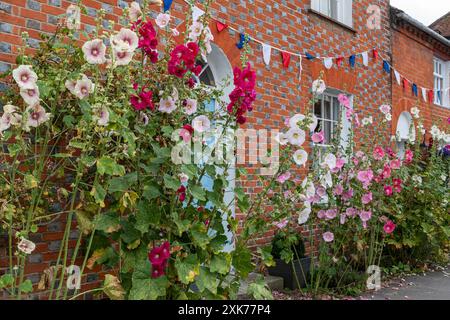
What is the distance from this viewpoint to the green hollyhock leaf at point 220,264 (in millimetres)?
3061

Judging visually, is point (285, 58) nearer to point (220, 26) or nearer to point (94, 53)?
point (220, 26)

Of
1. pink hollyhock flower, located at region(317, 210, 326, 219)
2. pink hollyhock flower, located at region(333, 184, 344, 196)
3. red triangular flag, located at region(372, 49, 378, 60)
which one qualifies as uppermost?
red triangular flag, located at region(372, 49, 378, 60)

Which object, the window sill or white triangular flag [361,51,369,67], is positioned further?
white triangular flag [361,51,369,67]

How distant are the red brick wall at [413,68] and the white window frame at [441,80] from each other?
0.20 metres

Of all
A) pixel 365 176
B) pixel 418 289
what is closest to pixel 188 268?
pixel 365 176

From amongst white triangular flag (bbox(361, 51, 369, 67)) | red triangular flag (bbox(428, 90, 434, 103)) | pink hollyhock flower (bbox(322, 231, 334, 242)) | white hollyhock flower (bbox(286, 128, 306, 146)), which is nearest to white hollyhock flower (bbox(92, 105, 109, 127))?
white hollyhock flower (bbox(286, 128, 306, 146))

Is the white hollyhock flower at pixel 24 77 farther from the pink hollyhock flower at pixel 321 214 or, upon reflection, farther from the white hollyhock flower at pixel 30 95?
the pink hollyhock flower at pixel 321 214

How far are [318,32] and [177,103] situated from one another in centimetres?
473

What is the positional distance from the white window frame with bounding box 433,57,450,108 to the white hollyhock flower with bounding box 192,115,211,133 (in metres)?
10.4

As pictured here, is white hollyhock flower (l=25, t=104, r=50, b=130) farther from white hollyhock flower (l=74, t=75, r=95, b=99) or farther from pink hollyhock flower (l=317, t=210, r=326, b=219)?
pink hollyhock flower (l=317, t=210, r=326, b=219)

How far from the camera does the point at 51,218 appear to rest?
142 inches

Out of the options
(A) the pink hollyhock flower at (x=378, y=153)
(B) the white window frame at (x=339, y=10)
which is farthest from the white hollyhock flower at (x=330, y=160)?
(B) the white window frame at (x=339, y=10)

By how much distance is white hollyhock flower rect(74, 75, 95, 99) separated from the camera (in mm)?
2848

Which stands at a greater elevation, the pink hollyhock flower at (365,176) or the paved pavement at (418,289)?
the pink hollyhock flower at (365,176)
